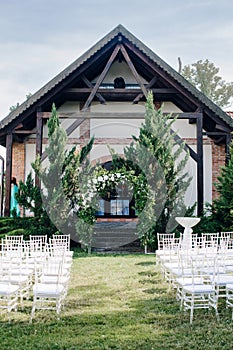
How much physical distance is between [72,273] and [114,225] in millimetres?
5273

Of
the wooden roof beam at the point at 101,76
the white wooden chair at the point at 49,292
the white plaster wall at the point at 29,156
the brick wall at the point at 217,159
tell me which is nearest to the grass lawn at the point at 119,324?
the white wooden chair at the point at 49,292

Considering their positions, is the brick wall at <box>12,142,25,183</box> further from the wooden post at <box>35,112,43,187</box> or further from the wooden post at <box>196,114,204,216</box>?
the wooden post at <box>196,114,204,216</box>

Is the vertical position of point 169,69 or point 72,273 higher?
point 169,69

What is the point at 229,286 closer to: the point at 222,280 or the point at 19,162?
the point at 222,280

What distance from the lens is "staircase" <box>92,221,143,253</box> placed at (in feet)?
41.1

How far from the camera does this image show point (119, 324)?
5250mm

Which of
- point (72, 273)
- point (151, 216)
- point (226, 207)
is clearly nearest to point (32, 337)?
point (72, 273)

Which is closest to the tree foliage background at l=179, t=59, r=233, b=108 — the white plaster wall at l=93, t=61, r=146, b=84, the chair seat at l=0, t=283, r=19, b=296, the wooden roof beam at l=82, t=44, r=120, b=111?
the white plaster wall at l=93, t=61, r=146, b=84

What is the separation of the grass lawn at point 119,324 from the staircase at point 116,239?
15.6 ft

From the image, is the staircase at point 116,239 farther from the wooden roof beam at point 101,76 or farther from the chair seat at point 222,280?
the chair seat at point 222,280

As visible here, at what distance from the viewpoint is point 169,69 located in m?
12.8

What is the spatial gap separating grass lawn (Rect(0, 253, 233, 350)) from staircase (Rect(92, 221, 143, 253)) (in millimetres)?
4748

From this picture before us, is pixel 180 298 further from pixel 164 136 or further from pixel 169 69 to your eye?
pixel 169 69

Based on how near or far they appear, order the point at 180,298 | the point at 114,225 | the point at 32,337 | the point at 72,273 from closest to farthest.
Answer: the point at 32,337 → the point at 180,298 → the point at 72,273 → the point at 114,225
